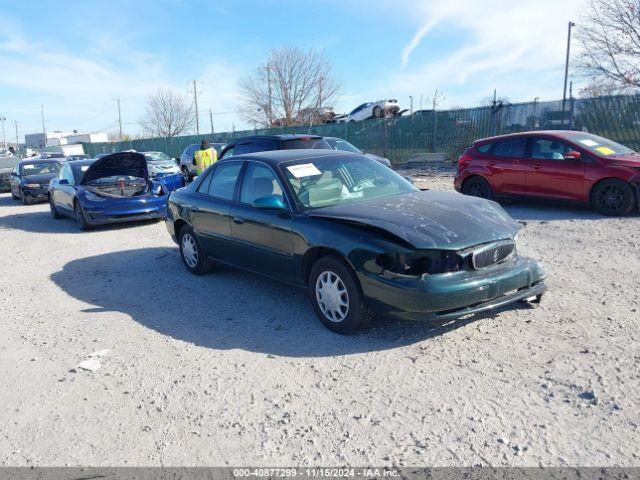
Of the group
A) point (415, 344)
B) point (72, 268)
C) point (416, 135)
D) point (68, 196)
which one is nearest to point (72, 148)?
point (416, 135)

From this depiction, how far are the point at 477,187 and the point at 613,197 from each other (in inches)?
105

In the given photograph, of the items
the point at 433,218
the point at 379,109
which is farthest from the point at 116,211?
the point at 379,109

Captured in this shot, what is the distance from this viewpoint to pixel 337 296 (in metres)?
4.53

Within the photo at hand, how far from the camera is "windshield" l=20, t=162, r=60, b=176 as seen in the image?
17297 millimetres

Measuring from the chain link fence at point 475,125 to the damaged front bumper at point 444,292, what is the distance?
15244mm

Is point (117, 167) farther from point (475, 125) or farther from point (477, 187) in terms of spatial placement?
point (475, 125)

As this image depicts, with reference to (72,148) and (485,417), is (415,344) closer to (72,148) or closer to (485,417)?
(485,417)

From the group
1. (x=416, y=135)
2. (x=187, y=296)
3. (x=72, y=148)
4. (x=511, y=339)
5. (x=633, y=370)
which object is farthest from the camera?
(x=72, y=148)

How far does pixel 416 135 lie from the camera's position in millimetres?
23484

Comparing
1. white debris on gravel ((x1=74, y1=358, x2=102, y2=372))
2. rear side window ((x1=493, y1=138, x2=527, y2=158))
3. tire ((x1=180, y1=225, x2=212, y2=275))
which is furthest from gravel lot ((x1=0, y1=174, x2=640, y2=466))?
rear side window ((x1=493, y1=138, x2=527, y2=158))

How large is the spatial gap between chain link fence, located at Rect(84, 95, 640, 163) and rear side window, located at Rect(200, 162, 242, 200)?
15.2 m

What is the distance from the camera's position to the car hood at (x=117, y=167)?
1164 centimetres

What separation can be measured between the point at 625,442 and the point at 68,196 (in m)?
11.7

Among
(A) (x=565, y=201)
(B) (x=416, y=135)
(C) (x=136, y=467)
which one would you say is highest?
(B) (x=416, y=135)
